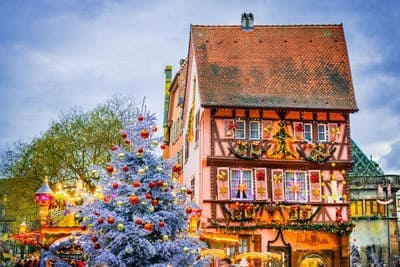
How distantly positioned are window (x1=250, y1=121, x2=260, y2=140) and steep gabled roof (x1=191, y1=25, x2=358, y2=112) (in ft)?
3.88

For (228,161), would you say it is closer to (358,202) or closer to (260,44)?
(260,44)

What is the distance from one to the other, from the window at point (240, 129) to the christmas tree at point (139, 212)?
50.9 ft

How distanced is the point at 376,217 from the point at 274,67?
21.3 metres

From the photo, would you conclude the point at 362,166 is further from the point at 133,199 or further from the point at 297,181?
the point at 133,199

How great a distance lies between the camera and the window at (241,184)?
34.3 m

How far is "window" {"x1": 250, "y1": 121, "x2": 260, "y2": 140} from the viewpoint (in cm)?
3509

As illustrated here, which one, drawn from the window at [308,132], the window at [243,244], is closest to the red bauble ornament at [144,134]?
the window at [243,244]

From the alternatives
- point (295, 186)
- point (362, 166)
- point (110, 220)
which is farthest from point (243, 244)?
point (362, 166)

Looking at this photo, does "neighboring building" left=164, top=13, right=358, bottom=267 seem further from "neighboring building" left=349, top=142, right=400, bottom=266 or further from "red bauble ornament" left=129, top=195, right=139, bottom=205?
"neighboring building" left=349, top=142, right=400, bottom=266

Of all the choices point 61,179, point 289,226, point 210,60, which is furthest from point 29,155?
point 289,226

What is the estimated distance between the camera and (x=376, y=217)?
52969 millimetres

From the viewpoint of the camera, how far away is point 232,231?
110 ft

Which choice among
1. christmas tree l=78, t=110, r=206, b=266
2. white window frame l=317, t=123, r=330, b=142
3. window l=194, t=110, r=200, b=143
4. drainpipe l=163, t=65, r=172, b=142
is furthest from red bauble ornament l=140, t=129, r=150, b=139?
drainpipe l=163, t=65, r=172, b=142

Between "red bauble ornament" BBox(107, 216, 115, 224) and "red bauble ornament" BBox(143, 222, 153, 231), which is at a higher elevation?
"red bauble ornament" BBox(107, 216, 115, 224)
